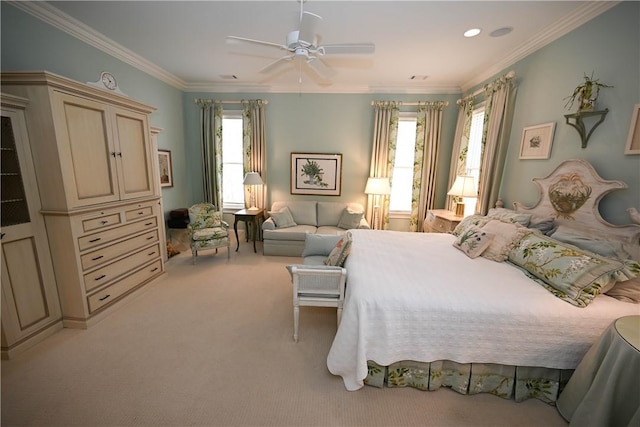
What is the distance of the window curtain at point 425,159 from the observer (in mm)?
4359

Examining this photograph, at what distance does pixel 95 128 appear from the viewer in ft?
7.46

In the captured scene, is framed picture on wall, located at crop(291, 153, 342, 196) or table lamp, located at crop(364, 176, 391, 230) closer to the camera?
table lamp, located at crop(364, 176, 391, 230)

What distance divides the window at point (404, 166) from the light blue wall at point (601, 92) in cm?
184

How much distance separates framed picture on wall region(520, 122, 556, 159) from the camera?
8.11ft

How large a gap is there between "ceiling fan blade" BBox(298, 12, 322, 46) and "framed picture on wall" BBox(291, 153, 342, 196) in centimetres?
269

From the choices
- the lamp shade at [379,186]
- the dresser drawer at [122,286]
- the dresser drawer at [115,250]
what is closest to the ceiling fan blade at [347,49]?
the lamp shade at [379,186]

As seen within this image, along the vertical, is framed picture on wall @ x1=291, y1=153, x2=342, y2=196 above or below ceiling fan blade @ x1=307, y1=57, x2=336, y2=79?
below

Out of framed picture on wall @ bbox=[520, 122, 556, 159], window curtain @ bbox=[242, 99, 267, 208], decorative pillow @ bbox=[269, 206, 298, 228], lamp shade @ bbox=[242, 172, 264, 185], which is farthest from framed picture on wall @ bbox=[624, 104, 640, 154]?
window curtain @ bbox=[242, 99, 267, 208]

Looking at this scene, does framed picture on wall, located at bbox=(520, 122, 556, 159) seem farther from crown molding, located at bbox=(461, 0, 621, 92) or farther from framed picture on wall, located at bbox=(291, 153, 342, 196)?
framed picture on wall, located at bbox=(291, 153, 342, 196)

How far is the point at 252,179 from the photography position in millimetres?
4418

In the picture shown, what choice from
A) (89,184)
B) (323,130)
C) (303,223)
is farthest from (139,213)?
(323,130)

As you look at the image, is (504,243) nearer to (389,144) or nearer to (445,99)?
(389,144)

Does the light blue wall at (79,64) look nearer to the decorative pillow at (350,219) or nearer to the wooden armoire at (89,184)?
the wooden armoire at (89,184)

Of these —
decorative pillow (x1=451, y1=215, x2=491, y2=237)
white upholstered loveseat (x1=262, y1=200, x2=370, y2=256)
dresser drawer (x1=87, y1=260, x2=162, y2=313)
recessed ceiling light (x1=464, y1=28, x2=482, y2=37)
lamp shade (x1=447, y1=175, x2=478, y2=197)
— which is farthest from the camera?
white upholstered loveseat (x1=262, y1=200, x2=370, y2=256)
